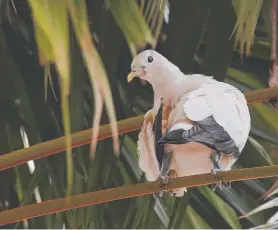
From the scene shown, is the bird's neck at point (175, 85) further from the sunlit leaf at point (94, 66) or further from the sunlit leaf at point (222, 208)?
the sunlit leaf at point (222, 208)

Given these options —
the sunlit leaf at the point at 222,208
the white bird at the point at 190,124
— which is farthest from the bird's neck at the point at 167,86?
the sunlit leaf at the point at 222,208

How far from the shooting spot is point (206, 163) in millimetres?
544

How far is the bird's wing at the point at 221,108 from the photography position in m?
0.50

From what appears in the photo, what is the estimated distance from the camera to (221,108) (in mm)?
513

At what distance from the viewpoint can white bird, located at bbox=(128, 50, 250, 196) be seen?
1.60ft

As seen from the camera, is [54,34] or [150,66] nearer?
[54,34]

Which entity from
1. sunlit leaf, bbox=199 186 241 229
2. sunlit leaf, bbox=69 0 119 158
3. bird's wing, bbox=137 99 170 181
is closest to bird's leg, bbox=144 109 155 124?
bird's wing, bbox=137 99 170 181

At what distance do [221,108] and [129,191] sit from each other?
0.35ft

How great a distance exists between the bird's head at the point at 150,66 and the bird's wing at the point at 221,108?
6 centimetres

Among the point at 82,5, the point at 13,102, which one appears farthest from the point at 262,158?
the point at 82,5

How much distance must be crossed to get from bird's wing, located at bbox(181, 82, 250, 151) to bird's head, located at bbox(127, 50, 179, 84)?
0.06m

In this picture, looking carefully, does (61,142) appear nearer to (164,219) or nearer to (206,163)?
(206,163)

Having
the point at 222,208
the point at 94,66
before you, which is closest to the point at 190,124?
the point at 94,66

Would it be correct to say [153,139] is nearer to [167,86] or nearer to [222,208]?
[167,86]
